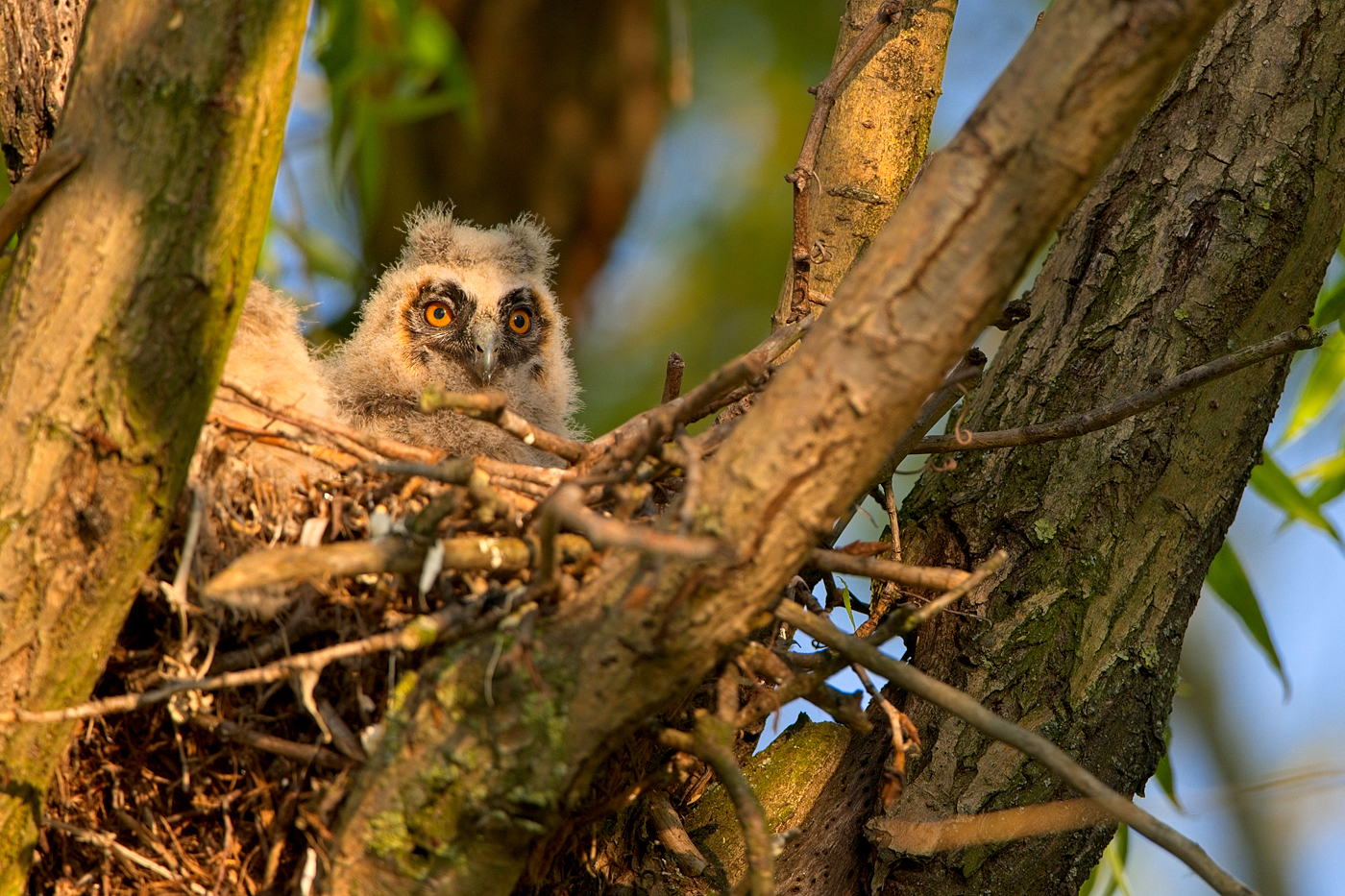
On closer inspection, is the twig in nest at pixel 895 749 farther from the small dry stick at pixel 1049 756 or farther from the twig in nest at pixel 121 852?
the twig in nest at pixel 121 852

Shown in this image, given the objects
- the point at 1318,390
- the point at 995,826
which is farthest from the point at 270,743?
the point at 1318,390

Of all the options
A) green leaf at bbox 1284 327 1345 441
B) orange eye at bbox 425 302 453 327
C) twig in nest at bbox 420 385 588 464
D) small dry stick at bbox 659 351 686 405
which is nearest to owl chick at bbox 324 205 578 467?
orange eye at bbox 425 302 453 327

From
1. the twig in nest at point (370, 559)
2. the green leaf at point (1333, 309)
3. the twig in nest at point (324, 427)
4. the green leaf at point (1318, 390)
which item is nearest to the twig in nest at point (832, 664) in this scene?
the twig in nest at point (370, 559)

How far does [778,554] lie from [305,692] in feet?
2.26

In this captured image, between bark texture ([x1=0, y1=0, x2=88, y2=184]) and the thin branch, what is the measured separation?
6.24ft

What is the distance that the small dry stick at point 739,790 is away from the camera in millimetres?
1675

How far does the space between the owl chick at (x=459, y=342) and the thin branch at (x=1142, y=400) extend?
1369mm

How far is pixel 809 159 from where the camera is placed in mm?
2762

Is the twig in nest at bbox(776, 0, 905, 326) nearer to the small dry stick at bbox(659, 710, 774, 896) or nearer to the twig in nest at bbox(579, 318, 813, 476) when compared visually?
the twig in nest at bbox(579, 318, 813, 476)

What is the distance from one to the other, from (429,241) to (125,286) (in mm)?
2295

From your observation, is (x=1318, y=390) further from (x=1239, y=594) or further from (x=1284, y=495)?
(x=1239, y=594)

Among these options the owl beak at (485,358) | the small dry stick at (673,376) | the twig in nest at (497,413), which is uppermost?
the owl beak at (485,358)

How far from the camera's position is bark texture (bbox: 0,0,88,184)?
249 cm

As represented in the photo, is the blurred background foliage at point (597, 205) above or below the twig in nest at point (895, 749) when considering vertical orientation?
above
